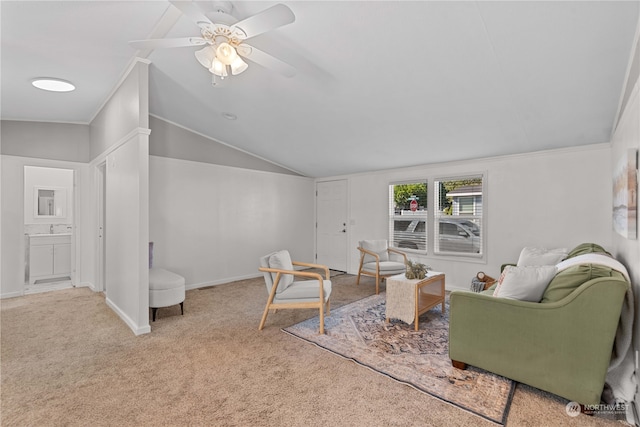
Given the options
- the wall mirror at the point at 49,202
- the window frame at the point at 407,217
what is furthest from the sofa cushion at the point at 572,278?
the wall mirror at the point at 49,202

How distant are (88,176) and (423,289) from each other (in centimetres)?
514

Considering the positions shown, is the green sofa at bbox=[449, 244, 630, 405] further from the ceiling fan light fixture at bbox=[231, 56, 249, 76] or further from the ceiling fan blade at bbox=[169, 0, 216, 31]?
the ceiling fan blade at bbox=[169, 0, 216, 31]

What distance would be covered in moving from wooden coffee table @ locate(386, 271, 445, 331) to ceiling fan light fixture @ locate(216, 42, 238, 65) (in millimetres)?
2535

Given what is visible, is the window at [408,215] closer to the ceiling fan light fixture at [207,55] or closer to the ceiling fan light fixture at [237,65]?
the ceiling fan light fixture at [237,65]

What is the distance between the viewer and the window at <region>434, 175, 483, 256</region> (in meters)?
4.52

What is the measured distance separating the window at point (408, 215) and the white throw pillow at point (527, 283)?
2.97m

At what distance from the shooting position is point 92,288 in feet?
15.1

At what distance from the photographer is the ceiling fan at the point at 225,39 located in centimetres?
175

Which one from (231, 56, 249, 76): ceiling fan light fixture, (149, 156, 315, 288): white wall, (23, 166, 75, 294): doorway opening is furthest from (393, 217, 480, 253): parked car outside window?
(23, 166, 75, 294): doorway opening

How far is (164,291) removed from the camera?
336 centimetres

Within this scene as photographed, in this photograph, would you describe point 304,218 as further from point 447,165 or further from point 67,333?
point 67,333

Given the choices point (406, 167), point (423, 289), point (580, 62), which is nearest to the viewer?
point (580, 62)

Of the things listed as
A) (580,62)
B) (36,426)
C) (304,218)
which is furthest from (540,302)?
(304,218)

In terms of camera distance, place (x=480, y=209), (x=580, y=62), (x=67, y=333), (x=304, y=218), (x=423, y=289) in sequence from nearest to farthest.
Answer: (x=580, y=62) → (x=67, y=333) → (x=423, y=289) → (x=480, y=209) → (x=304, y=218)
